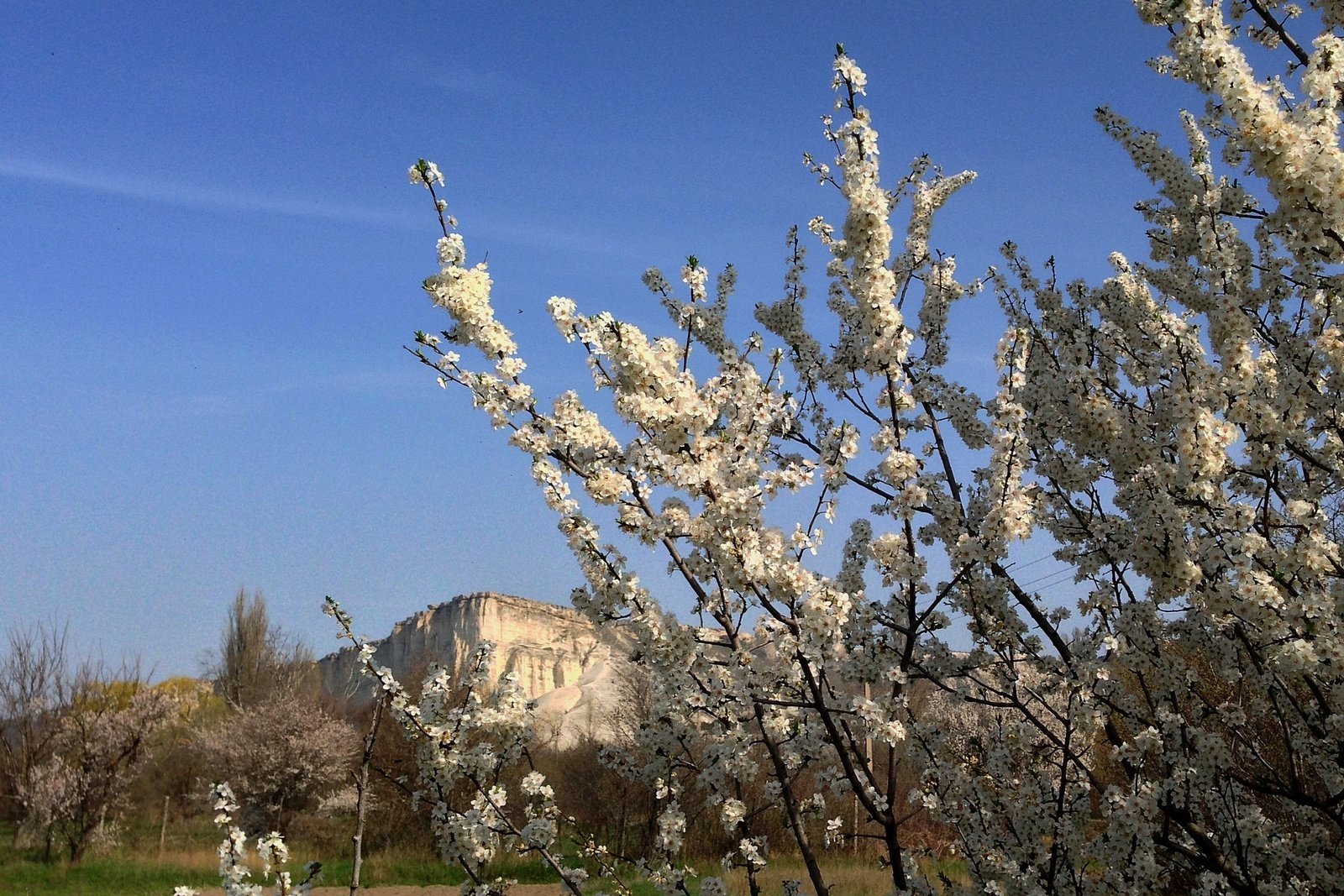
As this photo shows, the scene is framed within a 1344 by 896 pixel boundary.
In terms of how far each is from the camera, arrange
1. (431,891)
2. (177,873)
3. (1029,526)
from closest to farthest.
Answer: (1029,526) → (431,891) → (177,873)

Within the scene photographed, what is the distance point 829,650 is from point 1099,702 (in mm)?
1531

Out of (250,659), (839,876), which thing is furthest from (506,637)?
(839,876)

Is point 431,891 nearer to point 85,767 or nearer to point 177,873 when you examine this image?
point 177,873

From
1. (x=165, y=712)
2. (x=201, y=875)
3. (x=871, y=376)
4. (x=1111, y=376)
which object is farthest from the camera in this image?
(x=165, y=712)

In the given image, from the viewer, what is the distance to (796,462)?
406 centimetres

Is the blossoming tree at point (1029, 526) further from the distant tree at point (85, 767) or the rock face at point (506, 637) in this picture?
the rock face at point (506, 637)

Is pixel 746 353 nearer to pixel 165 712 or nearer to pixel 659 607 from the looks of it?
pixel 659 607

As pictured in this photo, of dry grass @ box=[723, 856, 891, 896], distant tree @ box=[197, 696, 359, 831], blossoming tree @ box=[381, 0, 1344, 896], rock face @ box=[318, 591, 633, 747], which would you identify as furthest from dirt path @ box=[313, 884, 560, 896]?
rock face @ box=[318, 591, 633, 747]

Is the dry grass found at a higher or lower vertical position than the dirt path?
higher

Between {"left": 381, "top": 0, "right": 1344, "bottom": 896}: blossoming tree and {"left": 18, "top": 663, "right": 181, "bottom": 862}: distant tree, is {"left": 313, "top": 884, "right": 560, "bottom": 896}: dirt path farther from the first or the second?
{"left": 381, "top": 0, "right": 1344, "bottom": 896}: blossoming tree

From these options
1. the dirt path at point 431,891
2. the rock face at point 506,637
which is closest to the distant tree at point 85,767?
the dirt path at point 431,891

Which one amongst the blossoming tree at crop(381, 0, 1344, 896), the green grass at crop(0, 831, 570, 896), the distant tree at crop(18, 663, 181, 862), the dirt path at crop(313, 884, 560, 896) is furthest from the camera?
the distant tree at crop(18, 663, 181, 862)

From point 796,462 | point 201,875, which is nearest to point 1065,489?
point 796,462

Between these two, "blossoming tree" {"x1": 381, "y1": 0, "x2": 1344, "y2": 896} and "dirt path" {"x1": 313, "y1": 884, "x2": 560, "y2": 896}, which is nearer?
"blossoming tree" {"x1": 381, "y1": 0, "x2": 1344, "y2": 896}
